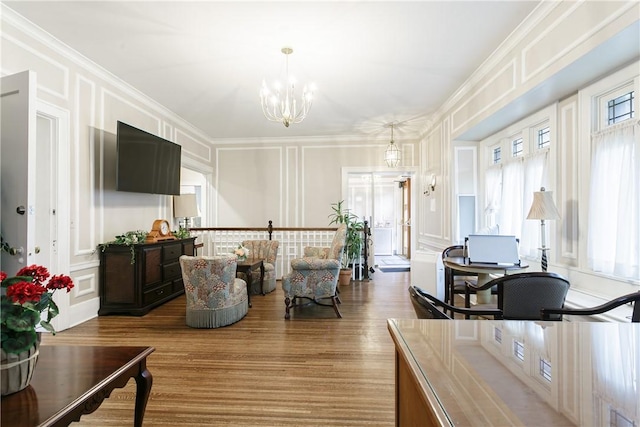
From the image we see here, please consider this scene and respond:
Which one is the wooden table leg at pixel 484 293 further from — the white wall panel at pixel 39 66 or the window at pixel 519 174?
the white wall panel at pixel 39 66

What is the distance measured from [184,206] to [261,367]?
12.3ft

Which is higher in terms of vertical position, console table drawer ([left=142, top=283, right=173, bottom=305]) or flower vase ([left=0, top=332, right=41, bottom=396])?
flower vase ([left=0, top=332, right=41, bottom=396])

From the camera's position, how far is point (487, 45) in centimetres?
314

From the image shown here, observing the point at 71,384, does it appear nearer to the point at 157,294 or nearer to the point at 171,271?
the point at 157,294

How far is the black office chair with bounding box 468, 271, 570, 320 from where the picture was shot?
2037 mm

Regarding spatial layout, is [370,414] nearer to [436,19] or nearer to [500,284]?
[500,284]

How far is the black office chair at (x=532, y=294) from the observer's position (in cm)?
204

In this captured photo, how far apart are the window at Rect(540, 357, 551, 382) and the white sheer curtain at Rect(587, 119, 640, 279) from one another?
77.9 inches

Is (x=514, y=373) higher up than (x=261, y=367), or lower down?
higher up

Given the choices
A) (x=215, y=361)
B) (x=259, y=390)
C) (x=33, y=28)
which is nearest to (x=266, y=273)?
(x=215, y=361)

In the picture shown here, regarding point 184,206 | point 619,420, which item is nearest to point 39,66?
point 184,206

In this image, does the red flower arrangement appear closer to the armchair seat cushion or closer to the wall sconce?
the armchair seat cushion

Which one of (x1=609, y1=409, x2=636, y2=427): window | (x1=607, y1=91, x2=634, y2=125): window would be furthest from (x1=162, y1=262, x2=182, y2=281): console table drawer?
(x1=607, y1=91, x2=634, y2=125): window

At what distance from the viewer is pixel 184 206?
5.34 meters
